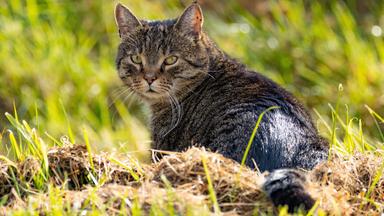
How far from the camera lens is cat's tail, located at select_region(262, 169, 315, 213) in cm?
336

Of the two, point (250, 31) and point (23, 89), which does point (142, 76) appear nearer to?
point (23, 89)

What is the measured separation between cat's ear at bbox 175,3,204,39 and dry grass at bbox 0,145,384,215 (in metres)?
1.36

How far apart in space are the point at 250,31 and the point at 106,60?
1429mm

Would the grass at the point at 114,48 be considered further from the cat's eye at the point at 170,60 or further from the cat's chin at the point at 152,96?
the cat's eye at the point at 170,60

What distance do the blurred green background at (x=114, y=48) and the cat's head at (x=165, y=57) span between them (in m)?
1.48

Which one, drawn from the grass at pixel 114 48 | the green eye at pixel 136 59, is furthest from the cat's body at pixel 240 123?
the grass at pixel 114 48

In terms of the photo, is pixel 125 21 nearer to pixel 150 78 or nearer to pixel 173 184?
pixel 150 78

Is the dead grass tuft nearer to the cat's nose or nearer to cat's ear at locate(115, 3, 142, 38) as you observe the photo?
the cat's nose

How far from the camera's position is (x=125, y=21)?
5.24 meters

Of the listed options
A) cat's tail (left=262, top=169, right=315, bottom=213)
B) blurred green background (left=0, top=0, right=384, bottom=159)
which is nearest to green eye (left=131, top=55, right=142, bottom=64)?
blurred green background (left=0, top=0, right=384, bottom=159)

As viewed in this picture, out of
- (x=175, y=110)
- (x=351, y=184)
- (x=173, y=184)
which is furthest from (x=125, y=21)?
(x=351, y=184)

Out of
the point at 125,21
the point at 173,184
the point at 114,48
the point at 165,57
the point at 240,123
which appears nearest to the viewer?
the point at 173,184

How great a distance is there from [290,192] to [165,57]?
6.12 ft

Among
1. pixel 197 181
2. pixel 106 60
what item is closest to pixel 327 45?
pixel 106 60
